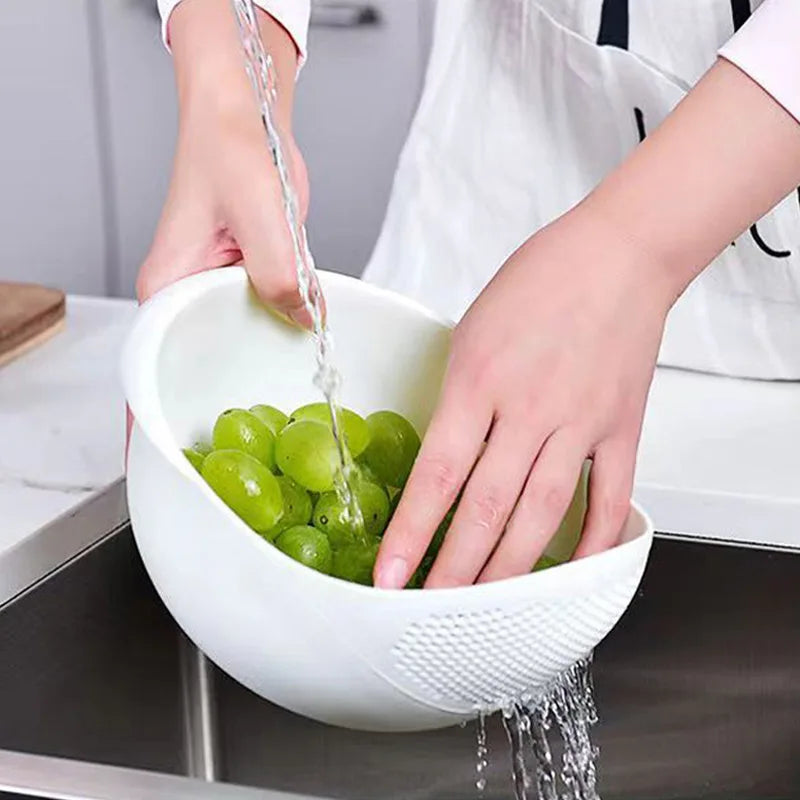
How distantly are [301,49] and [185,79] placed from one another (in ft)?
0.37

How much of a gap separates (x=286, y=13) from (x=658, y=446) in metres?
0.34

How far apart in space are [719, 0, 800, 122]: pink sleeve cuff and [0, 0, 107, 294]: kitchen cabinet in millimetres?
1694

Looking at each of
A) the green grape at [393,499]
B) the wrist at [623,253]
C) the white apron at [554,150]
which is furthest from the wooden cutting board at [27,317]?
the wrist at [623,253]

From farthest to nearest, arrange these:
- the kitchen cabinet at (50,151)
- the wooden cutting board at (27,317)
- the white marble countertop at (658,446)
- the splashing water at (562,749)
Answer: the kitchen cabinet at (50,151) → the wooden cutting board at (27,317) → the white marble countertop at (658,446) → the splashing water at (562,749)

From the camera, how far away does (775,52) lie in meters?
0.72

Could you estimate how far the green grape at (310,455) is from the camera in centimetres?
74

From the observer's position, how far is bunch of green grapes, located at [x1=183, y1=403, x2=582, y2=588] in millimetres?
712

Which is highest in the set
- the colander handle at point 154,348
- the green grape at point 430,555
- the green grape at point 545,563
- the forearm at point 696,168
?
the forearm at point 696,168

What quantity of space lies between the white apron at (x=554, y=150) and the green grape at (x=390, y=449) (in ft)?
1.22

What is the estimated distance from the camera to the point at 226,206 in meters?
0.82

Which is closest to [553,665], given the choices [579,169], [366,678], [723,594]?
[366,678]

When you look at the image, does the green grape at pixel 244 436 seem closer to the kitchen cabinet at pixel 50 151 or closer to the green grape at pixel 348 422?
A: the green grape at pixel 348 422

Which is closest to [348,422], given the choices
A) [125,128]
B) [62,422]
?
[62,422]

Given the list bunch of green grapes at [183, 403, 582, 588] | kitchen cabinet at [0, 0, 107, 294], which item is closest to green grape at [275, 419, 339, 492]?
bunch of green grapes at [183, 403, 582, 588]
